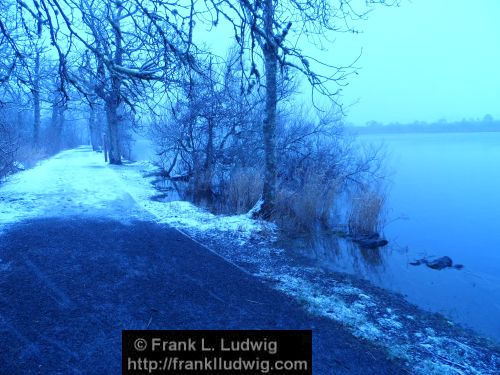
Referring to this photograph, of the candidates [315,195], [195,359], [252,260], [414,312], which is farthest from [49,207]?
[414,312]

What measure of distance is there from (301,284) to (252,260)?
1.18 m

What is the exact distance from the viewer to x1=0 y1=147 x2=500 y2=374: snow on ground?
3865 millimetres

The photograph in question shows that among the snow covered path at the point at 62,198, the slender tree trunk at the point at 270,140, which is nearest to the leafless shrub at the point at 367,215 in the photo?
the slender tree trunk at the point at 270,140

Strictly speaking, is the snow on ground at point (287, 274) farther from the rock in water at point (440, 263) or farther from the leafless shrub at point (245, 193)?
the rock in water at point (440, 263)

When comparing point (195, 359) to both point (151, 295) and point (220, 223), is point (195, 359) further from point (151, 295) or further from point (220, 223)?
point (220, 223)

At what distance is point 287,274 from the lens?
18.9ft

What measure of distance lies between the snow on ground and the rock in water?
3.42m

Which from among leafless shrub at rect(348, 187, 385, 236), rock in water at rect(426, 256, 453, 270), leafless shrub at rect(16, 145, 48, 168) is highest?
leafless shrub at rect(16, 145, 48, 168)

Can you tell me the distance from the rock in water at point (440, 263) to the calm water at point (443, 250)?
187mm

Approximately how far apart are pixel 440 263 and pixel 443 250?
5.26 feet

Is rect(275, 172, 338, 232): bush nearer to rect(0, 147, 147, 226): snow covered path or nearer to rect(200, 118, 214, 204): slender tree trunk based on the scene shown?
rect(0, 147, 147, 226): snow covered path

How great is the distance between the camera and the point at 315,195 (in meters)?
10.2

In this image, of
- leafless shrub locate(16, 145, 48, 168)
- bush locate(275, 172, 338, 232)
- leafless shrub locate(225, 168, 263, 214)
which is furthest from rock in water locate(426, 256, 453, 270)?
leafless shrub locate(16, 145, 48, 168)

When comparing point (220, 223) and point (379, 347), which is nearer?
point (379, 347)
